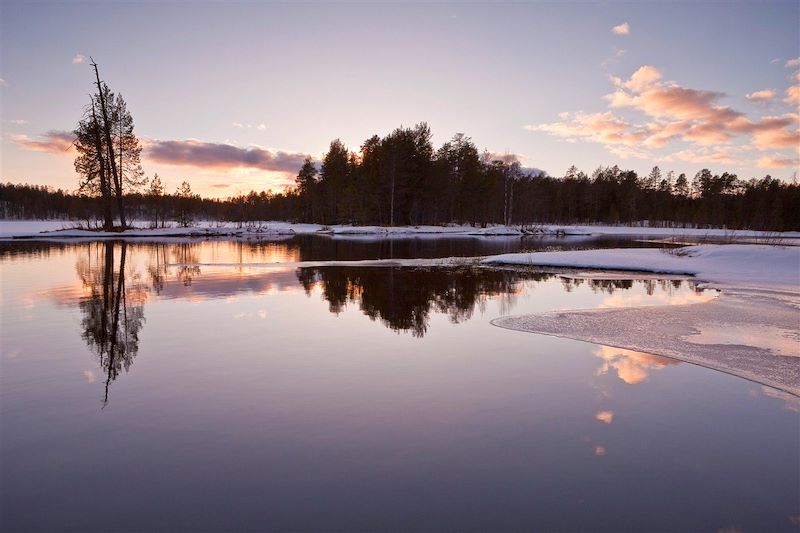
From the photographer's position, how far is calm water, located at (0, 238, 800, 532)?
3859 millimetres

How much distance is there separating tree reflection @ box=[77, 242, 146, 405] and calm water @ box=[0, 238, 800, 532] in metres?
0.08

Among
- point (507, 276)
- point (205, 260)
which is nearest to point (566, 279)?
point (507, 276)

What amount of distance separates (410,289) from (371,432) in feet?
34.8

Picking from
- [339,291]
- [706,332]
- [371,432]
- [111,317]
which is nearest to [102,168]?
[339,291]

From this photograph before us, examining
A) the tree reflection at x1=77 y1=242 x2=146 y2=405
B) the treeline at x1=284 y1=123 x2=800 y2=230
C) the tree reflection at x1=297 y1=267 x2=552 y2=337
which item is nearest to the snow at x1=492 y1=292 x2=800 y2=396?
the tree reflection at x1=297 y1=267 x2=552 y2=337

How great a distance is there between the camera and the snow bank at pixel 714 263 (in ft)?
59.2

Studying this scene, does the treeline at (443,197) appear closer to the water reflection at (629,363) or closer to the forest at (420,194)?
the forest at (420,194)

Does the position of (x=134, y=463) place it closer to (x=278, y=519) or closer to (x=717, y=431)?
(x=278, y=519)

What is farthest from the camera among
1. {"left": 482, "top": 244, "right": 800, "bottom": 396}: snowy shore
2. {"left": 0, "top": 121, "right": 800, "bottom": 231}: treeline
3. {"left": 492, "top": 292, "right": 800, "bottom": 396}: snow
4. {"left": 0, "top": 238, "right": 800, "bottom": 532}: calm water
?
{"left": 0, "top": 121, "right": 800, "bottom": 231}: treeline

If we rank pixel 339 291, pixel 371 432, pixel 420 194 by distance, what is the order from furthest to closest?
1. pixel 420 194
2. pixel 339 291
3. pixel 371 432

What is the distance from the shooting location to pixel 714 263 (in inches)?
872

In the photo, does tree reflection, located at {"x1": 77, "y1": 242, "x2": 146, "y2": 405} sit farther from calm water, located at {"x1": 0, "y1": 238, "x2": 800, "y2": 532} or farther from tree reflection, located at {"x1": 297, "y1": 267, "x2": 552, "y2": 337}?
tree reflection, located at {"x1": 297, "y1": 267, "x2": 552, "y2": 337}

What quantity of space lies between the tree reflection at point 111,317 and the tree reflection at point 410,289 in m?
4.80

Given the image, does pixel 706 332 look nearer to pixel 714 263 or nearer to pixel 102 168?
pixel 714 263
